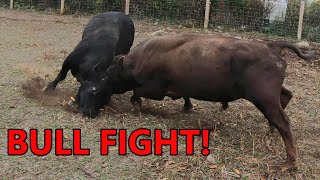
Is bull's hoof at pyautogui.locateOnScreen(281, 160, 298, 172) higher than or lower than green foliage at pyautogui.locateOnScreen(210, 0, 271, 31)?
lower

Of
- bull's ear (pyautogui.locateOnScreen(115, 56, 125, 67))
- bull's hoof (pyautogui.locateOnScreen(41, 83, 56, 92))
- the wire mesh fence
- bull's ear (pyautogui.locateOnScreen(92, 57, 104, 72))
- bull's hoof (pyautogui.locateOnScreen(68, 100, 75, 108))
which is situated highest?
the wire mesh fence

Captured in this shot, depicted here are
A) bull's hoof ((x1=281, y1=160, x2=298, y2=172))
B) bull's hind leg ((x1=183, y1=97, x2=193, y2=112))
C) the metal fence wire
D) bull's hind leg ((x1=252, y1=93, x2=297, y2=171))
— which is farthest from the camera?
the metal fence wire

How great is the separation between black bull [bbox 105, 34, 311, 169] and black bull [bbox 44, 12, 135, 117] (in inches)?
9.2

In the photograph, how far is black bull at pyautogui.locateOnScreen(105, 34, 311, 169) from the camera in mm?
4828

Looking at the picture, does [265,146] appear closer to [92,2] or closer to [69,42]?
[69,42]

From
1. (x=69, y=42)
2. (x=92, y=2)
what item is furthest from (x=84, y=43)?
(x=92, y=2)

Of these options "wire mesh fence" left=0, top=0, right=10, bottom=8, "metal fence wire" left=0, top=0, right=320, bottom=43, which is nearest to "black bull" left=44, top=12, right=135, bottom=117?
"metal fence wire" left=0, top=0, right=320, bottom=43

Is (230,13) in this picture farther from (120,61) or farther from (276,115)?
(276,115)

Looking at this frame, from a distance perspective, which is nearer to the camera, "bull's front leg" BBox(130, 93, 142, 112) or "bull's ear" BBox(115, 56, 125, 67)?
"bull's ear" BBox(115, 56, 125, 67)

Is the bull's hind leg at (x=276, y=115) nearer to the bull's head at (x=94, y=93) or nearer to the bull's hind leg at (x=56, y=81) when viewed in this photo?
the bull's head at (x=94, y=93)

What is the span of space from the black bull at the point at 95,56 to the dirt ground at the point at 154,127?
0.22 m

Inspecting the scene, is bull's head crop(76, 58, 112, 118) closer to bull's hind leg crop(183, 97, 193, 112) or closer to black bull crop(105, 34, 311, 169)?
black bull crop(105, 34, 311, 169)

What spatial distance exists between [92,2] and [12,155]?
13.0 metres

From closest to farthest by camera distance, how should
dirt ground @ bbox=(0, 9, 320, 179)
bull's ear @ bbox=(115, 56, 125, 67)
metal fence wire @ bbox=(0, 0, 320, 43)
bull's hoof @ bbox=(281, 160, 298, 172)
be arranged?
dirt ground @ bbox=(0, 9, 320, 179) → bull's hoof @ bbox=(281, 160, 298, 172) → bull's ear @ bbox=(115, 56, 125, 67) → metal fence wire @ bbox=(0, 0, 320, 43)
